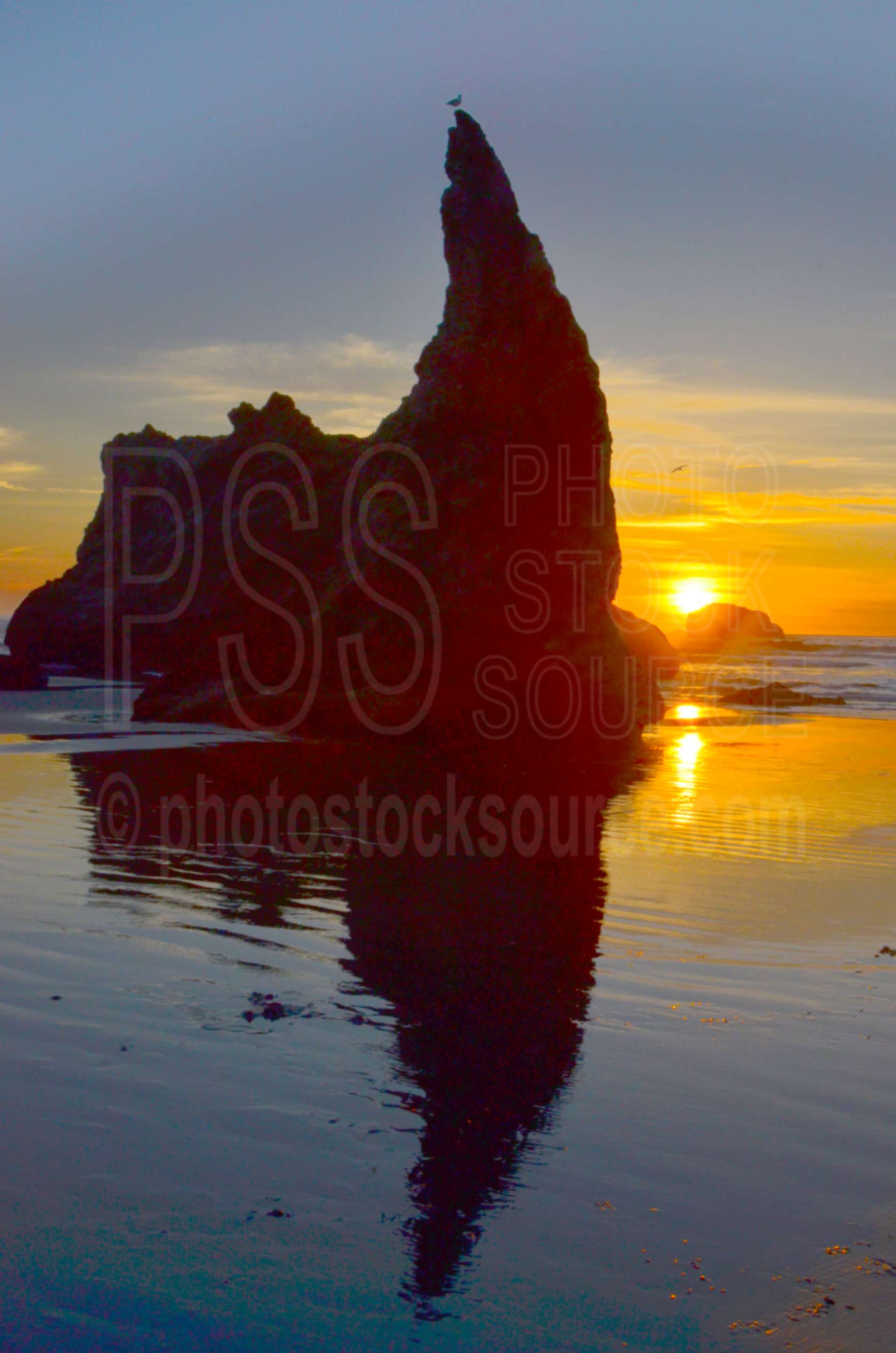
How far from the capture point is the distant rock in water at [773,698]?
4084cm

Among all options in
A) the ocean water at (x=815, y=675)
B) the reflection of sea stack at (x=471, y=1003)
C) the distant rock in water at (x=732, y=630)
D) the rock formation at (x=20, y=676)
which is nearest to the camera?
the reflection of sea stack at (x=471, y=1003)

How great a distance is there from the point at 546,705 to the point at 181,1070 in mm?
20795

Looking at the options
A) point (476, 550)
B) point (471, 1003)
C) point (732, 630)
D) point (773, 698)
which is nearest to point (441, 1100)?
point (471, 1003)

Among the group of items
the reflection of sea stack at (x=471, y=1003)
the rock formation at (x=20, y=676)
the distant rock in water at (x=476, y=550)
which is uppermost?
the distant rock in water at (x=476, y=550)

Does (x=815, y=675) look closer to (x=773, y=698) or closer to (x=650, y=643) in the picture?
(x=650, y=643)

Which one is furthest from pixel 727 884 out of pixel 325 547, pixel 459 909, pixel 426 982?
pixel 325 547

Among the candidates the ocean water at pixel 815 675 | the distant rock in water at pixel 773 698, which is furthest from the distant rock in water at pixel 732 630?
the distant rock in water at pixel 773 698

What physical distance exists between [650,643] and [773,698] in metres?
22.8

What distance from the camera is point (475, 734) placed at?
2508 cm

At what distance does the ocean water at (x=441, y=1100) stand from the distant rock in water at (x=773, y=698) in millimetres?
29422

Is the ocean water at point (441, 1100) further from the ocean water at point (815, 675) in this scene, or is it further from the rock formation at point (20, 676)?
the ocean water at point (815, 675)

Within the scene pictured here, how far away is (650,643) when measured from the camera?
65125mm

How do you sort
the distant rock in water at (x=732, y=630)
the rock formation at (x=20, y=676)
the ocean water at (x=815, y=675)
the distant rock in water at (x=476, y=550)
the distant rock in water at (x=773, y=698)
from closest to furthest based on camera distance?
the distant rock in water at (x=476, y=550)
the rock formation at (x=20, y=676)
the distant rock in water at (x=773, y=698)
the ocean water at (x=815, y=675)
the distant rock in water at (x=732, y=630)

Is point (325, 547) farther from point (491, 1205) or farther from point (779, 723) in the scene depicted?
point (491, 1205)
